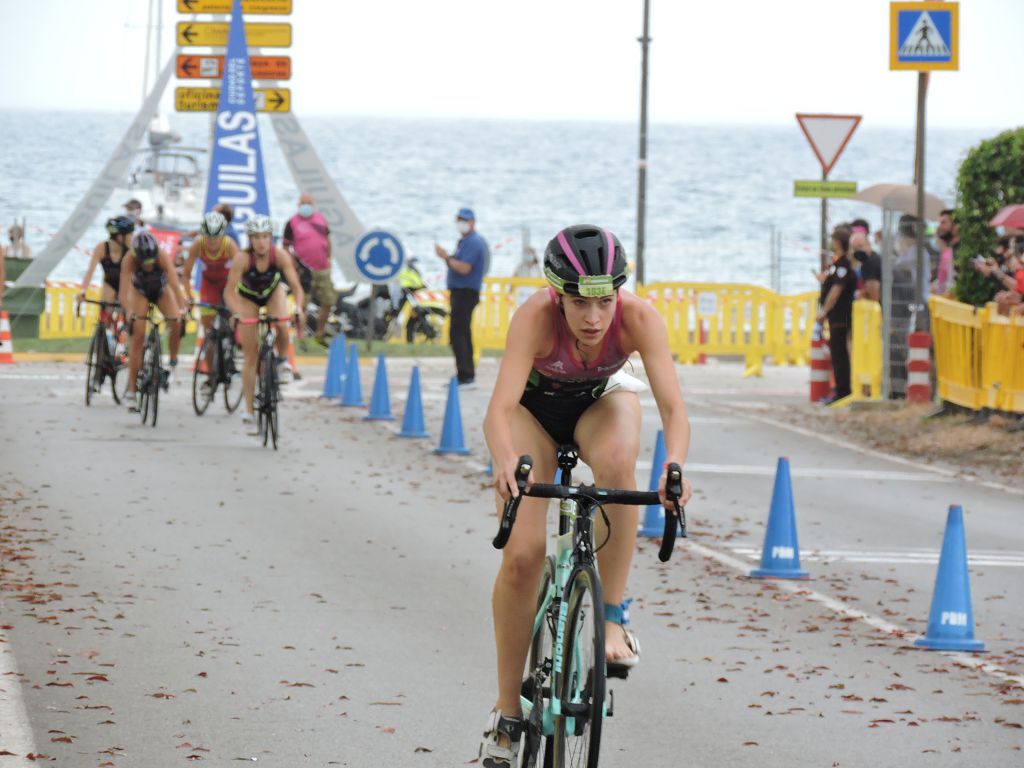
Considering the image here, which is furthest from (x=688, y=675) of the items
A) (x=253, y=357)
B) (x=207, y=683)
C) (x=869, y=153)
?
(x=869, y=153)

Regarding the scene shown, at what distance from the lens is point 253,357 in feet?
61.5

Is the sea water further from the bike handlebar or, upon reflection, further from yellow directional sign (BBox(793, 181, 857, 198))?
the bike handlebar

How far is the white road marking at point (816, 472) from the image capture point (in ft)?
56.4

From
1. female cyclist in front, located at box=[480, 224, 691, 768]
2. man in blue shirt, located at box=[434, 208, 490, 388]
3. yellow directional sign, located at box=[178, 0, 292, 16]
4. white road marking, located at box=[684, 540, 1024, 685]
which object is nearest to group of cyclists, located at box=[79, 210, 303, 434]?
man in blue shirt, located at box=[434, 208, 490, 388]

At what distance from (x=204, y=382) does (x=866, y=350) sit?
7.94 m

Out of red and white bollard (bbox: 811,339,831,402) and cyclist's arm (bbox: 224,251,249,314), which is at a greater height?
cyclist's arm (bbox: 224,251,249,314)

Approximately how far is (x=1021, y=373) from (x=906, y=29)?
4.31 m

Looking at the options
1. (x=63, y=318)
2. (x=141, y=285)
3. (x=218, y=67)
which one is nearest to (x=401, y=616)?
(x=141, y=285)

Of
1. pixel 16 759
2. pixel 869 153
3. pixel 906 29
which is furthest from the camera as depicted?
pixel 869 153

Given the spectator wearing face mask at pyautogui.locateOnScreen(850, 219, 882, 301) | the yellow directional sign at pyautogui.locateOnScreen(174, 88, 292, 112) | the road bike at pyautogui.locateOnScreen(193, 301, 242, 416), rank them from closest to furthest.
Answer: the road bike at pyautogui.locateOnScreen(193, 301, 242, 416)
the spectator wearing face mask at pyautogui.locateOnScreen(850, 219, 882, 301)
the yellow directional sign at pyautogui.locateOnScreen(174, 88, 292, 112)

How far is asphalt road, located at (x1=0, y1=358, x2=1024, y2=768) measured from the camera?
7.61 meters

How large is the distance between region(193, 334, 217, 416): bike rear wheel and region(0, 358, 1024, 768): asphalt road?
2212 mm

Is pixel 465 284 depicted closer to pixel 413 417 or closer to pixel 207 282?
pixel 207 282

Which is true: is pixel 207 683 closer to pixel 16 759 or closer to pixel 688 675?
pixel 16 759
